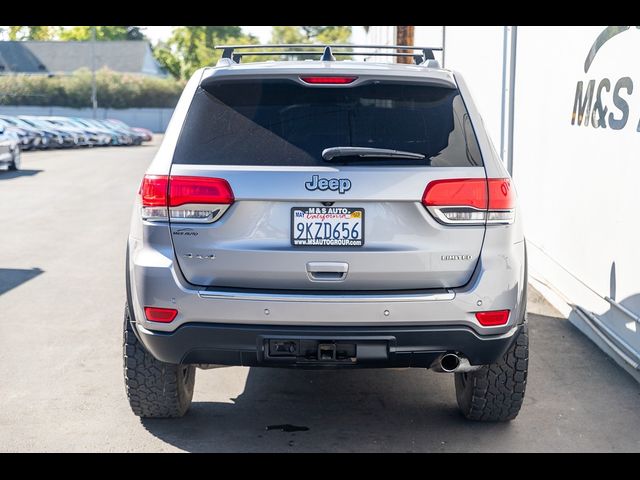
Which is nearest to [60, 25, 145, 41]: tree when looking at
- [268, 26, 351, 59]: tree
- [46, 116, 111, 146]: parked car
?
[268, 26, 351, 59]: tree

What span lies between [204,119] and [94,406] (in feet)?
6.43

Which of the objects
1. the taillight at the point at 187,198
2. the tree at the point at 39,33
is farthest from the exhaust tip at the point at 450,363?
the tree at the point at 39,33

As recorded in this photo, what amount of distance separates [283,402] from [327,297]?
4.85 ft

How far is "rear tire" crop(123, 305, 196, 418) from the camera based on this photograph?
16.0 ft

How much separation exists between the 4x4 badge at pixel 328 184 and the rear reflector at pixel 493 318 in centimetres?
84

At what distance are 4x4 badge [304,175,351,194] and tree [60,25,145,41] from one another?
11138 cm

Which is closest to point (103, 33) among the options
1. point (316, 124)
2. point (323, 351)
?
point (316, 124)

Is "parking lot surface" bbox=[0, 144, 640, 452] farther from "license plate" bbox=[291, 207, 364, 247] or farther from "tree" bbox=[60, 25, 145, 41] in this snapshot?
"tree" bbox=[60, 25, 145, 41]

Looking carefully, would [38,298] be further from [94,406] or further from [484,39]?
[484,39]

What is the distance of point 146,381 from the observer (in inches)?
195

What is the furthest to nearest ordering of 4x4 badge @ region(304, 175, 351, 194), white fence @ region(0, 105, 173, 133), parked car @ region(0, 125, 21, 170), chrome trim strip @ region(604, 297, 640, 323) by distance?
white fence @ region(0, 105, 173, 133) → parked car @ region(0, 125, 21, 170) → chrome trim strip @ region(604, 297, 640, 323) → 4x4 badge @ region(304, 175, 351, 194)

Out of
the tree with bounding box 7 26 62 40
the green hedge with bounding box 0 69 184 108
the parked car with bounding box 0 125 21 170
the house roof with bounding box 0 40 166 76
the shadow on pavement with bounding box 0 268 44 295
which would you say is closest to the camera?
the shadow on pavement with bounding box 0 268 44 295

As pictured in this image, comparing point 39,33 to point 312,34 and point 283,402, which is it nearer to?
point 312,34

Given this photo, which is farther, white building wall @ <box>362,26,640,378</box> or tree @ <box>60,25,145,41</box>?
tree @ <box>60,25,145,41</box>
